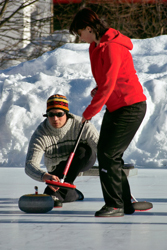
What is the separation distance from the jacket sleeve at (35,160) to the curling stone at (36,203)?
148 millimetres

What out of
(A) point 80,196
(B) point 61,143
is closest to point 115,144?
(B) point 61,143

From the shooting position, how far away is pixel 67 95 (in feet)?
30.6

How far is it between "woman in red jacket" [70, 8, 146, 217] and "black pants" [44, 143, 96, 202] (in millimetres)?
593

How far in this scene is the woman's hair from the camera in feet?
10.0

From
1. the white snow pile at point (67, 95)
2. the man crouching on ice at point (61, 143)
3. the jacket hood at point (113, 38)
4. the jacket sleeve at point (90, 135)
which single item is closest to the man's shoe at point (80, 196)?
the man crouching on ice at point (61, 143)

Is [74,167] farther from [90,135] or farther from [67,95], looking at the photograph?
[67,95]

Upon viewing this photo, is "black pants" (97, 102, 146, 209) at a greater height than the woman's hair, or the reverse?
the woman's hair

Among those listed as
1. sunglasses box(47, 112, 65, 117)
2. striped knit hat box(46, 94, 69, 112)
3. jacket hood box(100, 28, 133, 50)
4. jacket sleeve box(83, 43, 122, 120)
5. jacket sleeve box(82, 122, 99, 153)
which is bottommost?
jacket sleeve box(82, 122, 99, 153)

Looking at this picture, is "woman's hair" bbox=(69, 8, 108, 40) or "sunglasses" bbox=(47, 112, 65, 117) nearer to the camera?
"woman's hair" bbox=(69, 8, 108, 40)

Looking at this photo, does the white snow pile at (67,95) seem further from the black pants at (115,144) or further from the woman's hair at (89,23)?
the woman's hair at (89,23)

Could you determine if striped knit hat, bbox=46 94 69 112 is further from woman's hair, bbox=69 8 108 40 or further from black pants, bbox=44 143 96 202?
woman's hair, bbox=69 8 108 40

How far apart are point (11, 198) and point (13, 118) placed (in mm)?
4634

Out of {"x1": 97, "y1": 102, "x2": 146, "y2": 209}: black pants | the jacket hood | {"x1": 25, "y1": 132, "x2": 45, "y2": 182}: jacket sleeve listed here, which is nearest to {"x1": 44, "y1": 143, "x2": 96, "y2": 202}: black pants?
{"x1": 25, "y1": 132, "x2": 45, "y2": 182}: jacket sleeve

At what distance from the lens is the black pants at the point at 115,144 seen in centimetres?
313
